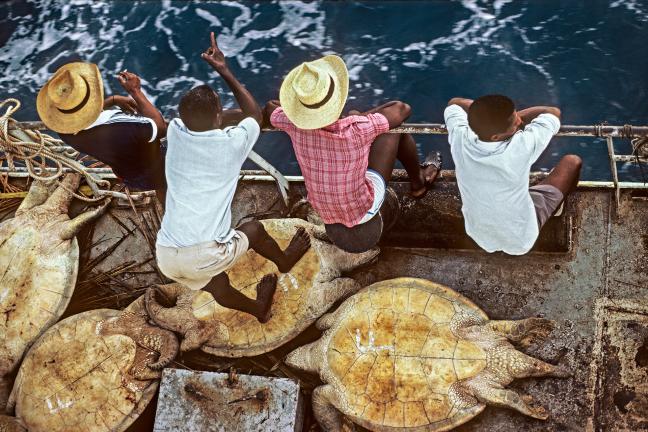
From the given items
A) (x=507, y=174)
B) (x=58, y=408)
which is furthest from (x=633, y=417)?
(x=58, y=408)

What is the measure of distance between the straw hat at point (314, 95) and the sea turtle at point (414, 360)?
52.2 inches

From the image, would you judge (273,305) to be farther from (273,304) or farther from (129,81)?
(129,81)

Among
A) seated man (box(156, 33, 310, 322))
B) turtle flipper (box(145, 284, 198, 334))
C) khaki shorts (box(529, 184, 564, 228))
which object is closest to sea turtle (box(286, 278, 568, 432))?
khaki shorts (box(529, 184, 564, 228))

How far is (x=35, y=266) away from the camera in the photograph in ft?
15.8

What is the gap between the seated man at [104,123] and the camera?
160 inches

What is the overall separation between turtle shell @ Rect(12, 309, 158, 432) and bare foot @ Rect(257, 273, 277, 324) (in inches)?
34.7

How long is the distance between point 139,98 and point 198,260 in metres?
1.39

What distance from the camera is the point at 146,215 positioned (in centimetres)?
509

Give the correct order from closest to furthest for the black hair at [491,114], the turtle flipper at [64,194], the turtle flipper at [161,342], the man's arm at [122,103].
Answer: the black hair at [491,114], the turtle flipper at [161,342], the man's arm at [122,103], the turtle flipper at [64,194]

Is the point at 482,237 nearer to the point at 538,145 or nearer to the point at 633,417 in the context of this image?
the point at 538,145

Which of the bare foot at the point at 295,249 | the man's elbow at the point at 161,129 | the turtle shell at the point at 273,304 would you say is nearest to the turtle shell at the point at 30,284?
the turtle shell at the point at 273,304

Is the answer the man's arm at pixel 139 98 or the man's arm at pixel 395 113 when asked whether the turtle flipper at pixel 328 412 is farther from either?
the man's arm at pixel 139 98

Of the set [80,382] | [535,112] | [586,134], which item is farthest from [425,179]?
[80,382]

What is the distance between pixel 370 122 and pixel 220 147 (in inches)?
36.3
